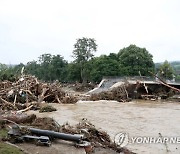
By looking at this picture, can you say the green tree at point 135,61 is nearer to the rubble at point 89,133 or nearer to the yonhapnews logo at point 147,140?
the yonhapnews logo at point 147,140

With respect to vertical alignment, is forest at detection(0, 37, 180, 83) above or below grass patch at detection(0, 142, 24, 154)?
above

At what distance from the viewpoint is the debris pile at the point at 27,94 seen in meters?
21.5

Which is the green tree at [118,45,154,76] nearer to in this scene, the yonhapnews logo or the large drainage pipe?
the yonhapnews logo

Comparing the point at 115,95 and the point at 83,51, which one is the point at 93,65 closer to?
the point at 83,51

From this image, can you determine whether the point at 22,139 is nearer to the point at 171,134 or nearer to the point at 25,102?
the point at 171,134

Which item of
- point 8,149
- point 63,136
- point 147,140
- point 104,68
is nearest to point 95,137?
point 63,136

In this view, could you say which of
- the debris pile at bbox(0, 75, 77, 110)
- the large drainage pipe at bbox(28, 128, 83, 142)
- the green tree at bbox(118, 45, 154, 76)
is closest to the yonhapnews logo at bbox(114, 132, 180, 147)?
the large drainage pipe at bbox(28, 128, 83, 142)

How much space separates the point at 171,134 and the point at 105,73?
126 feet

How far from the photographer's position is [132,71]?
51.1 metres

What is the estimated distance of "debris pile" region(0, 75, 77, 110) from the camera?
2148 centimetres

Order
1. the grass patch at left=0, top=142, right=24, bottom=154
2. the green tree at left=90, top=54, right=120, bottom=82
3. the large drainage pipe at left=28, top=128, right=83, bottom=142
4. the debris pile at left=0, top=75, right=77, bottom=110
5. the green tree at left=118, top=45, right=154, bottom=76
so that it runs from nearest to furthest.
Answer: the grass patch at left=0, top=142, right=24, bottom=154 → the large drainage pipe at left=28, top=128, right=83, bottom=142 → the debris pile at left=0, top=75, right=77, bottom=110 → the green tree at left=118, top=45, right=154, bottom=76 → the green tree at left=90, top=54, right=120, bottom=82

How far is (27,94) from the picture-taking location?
23.2 metres

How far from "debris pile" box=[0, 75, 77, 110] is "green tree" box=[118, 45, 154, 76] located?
25.6 metres

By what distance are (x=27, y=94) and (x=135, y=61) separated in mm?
31972
